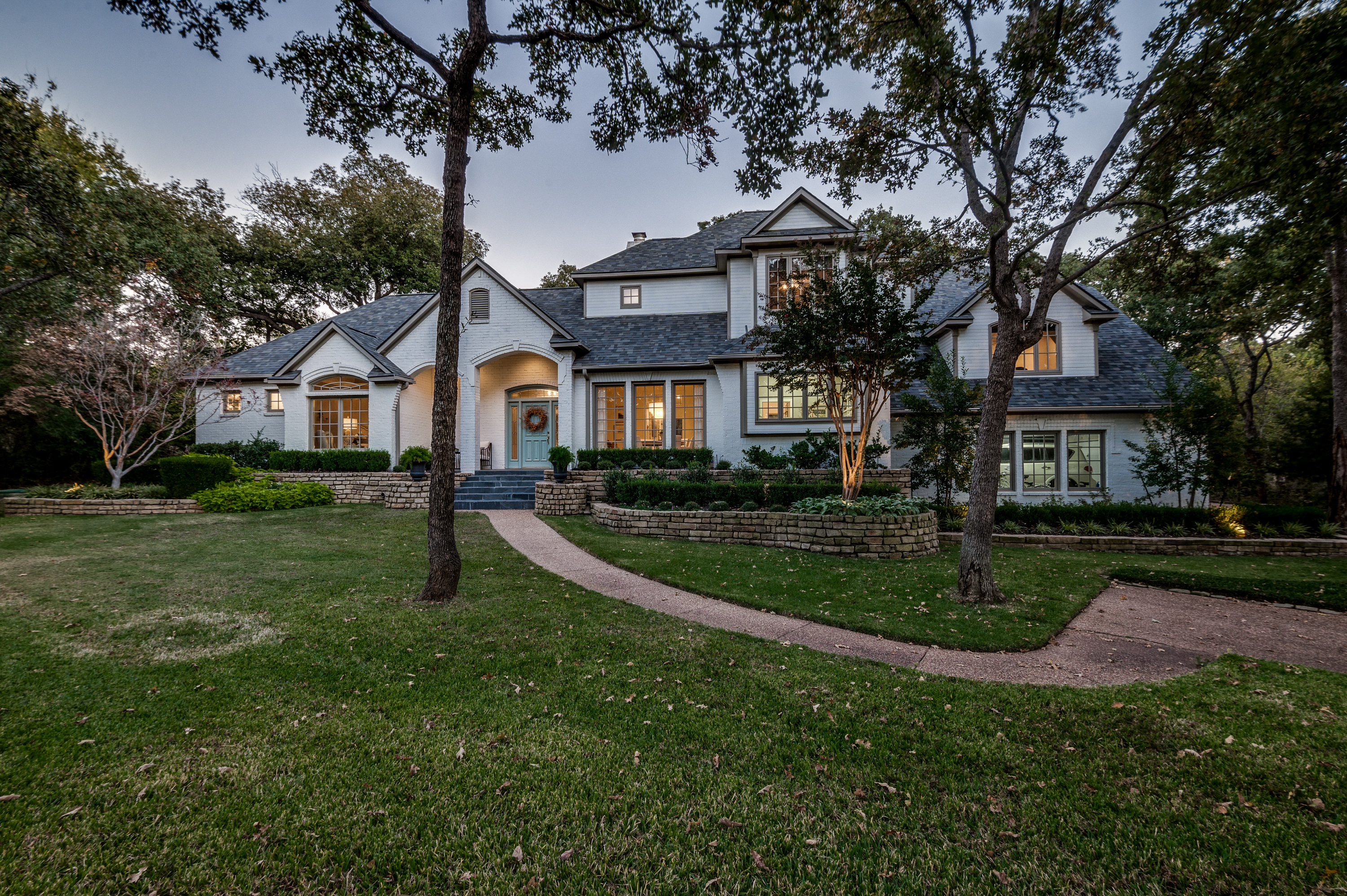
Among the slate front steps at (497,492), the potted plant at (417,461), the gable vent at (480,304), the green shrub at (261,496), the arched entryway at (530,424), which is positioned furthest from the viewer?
the arched entryway at (530,424)

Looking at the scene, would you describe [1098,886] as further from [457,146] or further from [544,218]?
[544,218]

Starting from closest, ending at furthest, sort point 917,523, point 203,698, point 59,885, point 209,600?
point 59,885 → point 203,698 → point 209,600 → point 917,523

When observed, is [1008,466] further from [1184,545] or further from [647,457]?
[647,457]

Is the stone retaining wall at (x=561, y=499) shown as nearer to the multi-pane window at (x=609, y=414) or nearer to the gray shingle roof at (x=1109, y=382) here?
the multi-pane window at (x=609, y=414)

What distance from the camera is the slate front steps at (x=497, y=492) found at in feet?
44.6

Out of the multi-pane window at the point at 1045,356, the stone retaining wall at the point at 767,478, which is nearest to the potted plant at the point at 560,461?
the stone retaining wall at the point at 767,478

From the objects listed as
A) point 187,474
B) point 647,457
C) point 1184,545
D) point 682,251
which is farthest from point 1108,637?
point 187,474

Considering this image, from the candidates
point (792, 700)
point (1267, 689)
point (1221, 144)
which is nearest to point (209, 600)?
point (792, 700)

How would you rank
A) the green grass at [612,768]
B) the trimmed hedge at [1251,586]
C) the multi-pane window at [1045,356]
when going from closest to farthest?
the green grass at [612,768] → the trimmed hedge at [1251,586] → the multi-pane window at [1045,356]

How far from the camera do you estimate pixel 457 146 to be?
5926mm

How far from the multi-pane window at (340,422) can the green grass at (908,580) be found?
10344mm

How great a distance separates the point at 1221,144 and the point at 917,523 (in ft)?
20.9

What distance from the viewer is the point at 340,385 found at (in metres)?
16.5

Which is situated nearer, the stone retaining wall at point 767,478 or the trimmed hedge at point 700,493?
the trimmed hedge at point 700,493
